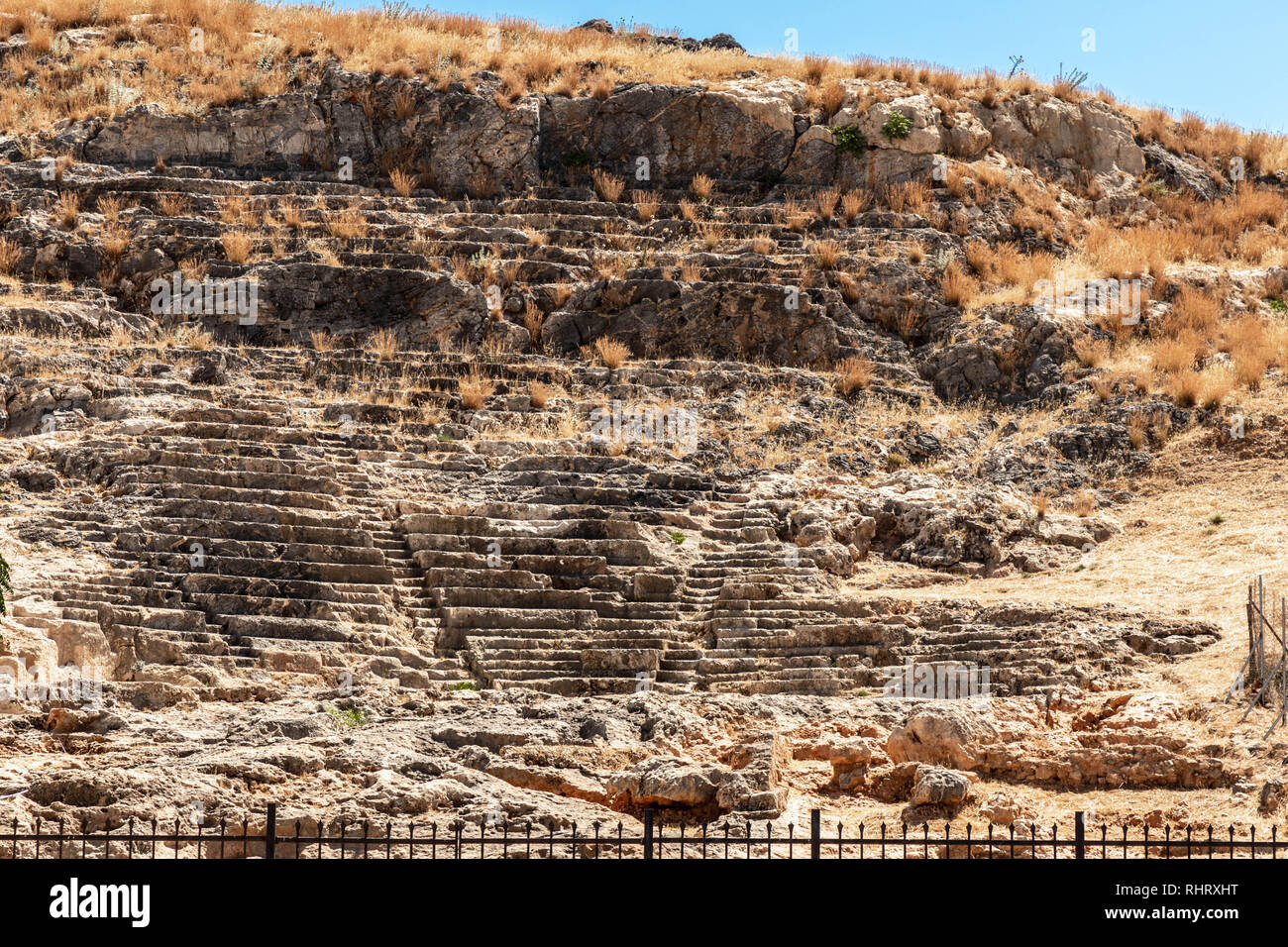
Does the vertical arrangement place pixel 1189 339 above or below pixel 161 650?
above

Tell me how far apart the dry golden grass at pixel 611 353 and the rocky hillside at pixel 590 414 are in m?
0.09

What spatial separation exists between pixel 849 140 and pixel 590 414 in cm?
977

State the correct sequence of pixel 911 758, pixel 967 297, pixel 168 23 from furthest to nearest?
pixel 168 23 < pixel 967 297 < pixel 911 758

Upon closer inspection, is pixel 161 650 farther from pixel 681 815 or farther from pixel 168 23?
pixel 168 23

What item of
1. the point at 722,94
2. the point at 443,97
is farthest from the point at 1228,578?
the point at 443,97

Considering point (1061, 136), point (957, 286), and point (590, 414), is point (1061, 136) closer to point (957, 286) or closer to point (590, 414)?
point (957, 286)

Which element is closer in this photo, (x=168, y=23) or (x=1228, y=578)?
(x=1228, y=578)

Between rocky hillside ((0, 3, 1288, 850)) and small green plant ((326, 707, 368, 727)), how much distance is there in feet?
0.18

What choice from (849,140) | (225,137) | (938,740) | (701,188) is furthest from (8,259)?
(938,740)

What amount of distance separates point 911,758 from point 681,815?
2388mm

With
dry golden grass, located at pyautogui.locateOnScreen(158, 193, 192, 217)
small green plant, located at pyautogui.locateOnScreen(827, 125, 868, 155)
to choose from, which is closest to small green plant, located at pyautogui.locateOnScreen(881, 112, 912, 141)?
small green plant, located at pyautogui.locateOnScreen(827, 125, 868, 155)

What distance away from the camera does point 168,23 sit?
27.7m

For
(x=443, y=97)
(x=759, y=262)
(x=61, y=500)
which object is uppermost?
(x=443, y=97)

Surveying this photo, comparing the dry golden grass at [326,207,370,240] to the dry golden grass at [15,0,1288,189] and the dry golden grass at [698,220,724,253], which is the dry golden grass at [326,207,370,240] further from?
the dry golden grass at [698,220,724,253]
